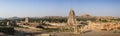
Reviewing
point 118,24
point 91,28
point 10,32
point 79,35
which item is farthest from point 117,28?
point 10,32

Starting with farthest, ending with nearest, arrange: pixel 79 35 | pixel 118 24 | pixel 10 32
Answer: pixel 118 24
pixel 10 32
pixel 79 35

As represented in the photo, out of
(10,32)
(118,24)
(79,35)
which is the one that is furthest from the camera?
(118,24)

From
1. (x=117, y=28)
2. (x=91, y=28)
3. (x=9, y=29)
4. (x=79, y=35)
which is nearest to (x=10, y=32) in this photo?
(x=9, y=29)

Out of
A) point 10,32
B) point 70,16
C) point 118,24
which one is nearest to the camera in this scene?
point 10,32

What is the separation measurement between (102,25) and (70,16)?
521 inches

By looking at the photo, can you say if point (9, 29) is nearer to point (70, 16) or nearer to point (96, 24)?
point (96, 24)

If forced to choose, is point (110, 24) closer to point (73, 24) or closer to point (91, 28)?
point (91, 28)

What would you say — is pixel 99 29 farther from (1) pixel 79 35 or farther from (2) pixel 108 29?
Result: (1) pixel 79 35

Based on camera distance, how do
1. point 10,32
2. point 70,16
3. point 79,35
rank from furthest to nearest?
point 70,16, point 10,32, point 79,35

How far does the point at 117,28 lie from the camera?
2052 inches

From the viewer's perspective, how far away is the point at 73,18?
213 feet

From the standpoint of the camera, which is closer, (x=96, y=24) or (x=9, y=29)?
(x=9, y=29)

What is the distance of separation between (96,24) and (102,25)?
1.20m

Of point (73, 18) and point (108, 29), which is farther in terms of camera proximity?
point (73, 18)
